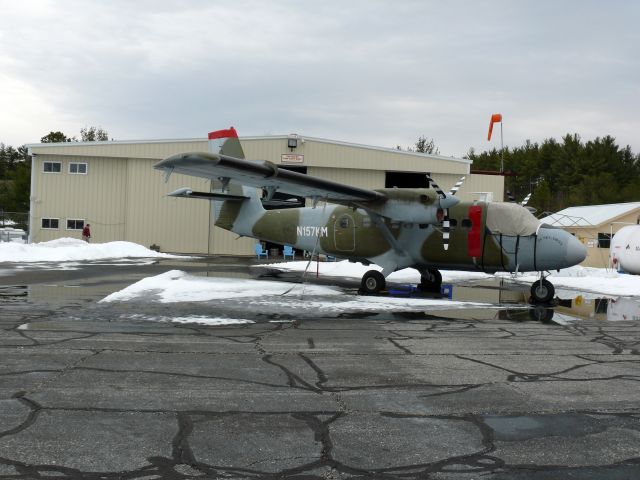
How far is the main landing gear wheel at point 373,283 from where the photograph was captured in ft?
48.6

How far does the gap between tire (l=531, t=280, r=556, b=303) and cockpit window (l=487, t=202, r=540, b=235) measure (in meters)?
1.28

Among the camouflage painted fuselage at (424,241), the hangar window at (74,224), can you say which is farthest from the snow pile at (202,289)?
the hangar window at (74,224)

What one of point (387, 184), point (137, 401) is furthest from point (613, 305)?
point (387, 184)

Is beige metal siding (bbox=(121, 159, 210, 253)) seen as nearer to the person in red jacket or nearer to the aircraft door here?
the person in red jacket

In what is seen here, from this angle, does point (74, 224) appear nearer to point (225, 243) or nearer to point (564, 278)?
point (225, 243)

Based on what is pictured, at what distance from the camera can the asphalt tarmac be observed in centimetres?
366

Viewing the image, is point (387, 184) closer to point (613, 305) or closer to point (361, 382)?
point (613, 305)

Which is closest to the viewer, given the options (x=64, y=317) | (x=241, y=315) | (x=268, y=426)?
(x=268, y=426)

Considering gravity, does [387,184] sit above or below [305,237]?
above

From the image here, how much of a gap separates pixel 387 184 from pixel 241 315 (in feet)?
97.1

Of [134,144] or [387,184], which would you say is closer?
[134,144]

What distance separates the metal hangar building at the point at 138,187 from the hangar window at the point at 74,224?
0.18ft

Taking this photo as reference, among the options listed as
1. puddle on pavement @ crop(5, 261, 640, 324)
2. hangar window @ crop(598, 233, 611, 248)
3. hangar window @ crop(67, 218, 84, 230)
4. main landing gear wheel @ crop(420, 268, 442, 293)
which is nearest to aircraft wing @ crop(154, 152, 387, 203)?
puddle on pavement @ crop(5, 261, 640, 324)

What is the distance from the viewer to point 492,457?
3.81 m
